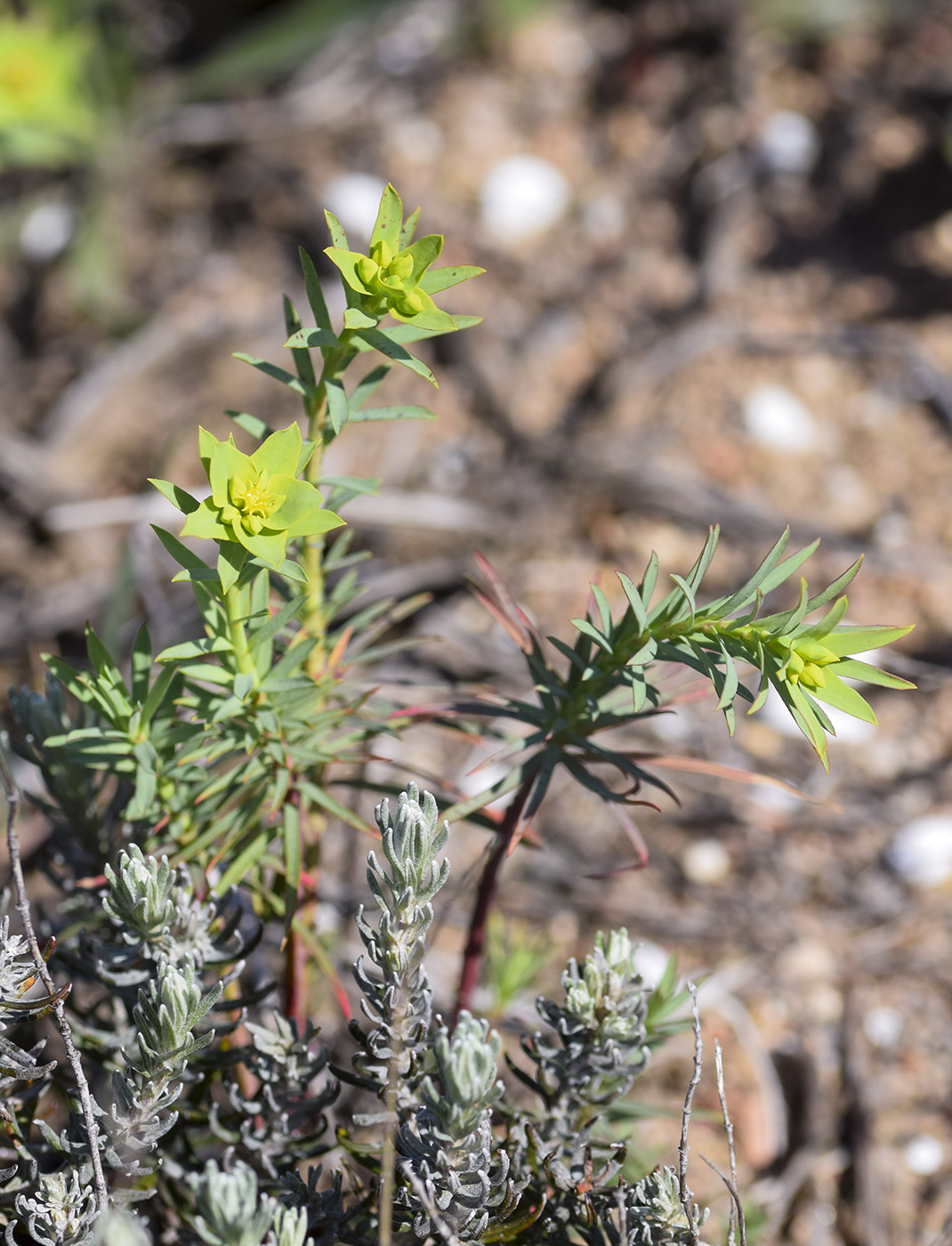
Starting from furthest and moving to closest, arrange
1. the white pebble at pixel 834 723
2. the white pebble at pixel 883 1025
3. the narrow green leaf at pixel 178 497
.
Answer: the white pebble at pixel 834 723
the white pebble at pixel 883 1025
the narrow green leaf at pixel 178 497

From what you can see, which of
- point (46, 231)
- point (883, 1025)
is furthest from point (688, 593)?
point (46, 231)

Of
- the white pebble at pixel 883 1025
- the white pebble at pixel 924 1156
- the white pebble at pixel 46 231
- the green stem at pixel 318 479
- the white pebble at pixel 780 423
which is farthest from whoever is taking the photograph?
the white pebble at pixel 46 231

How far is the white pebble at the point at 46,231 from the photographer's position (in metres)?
2.55

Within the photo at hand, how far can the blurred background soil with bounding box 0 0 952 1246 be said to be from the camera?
1.54 meters

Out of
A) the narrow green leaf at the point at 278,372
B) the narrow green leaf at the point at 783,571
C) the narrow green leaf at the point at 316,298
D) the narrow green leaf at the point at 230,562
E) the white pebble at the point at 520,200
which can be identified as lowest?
the narrow green leaf at the point at 783,571

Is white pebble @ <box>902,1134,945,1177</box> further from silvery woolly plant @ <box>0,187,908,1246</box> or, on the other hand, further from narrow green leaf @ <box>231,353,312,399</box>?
narrow green leaf @ <box>231,353,312,399</box>

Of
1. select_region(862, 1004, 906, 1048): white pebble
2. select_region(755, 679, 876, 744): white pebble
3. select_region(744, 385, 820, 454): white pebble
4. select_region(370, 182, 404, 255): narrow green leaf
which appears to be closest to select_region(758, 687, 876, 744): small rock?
select_region(755, 679, 876, 744): white pebble

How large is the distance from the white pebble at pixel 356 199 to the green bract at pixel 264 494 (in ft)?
6.00

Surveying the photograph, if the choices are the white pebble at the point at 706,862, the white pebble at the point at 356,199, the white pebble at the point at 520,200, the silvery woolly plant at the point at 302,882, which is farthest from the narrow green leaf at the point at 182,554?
the white pebble at the point at 520,200

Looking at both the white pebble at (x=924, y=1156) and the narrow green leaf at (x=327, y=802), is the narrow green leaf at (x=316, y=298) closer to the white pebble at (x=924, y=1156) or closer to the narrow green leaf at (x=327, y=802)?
the narrow green leaf at (x=327, y=802)

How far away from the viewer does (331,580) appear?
5.68ft

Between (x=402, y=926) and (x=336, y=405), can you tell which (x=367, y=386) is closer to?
(x=336, y=405)

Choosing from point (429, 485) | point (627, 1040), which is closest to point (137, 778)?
point (627, 1040)

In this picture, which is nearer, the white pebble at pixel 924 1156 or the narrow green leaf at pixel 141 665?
the narrow green leaf at pixel 141 665
